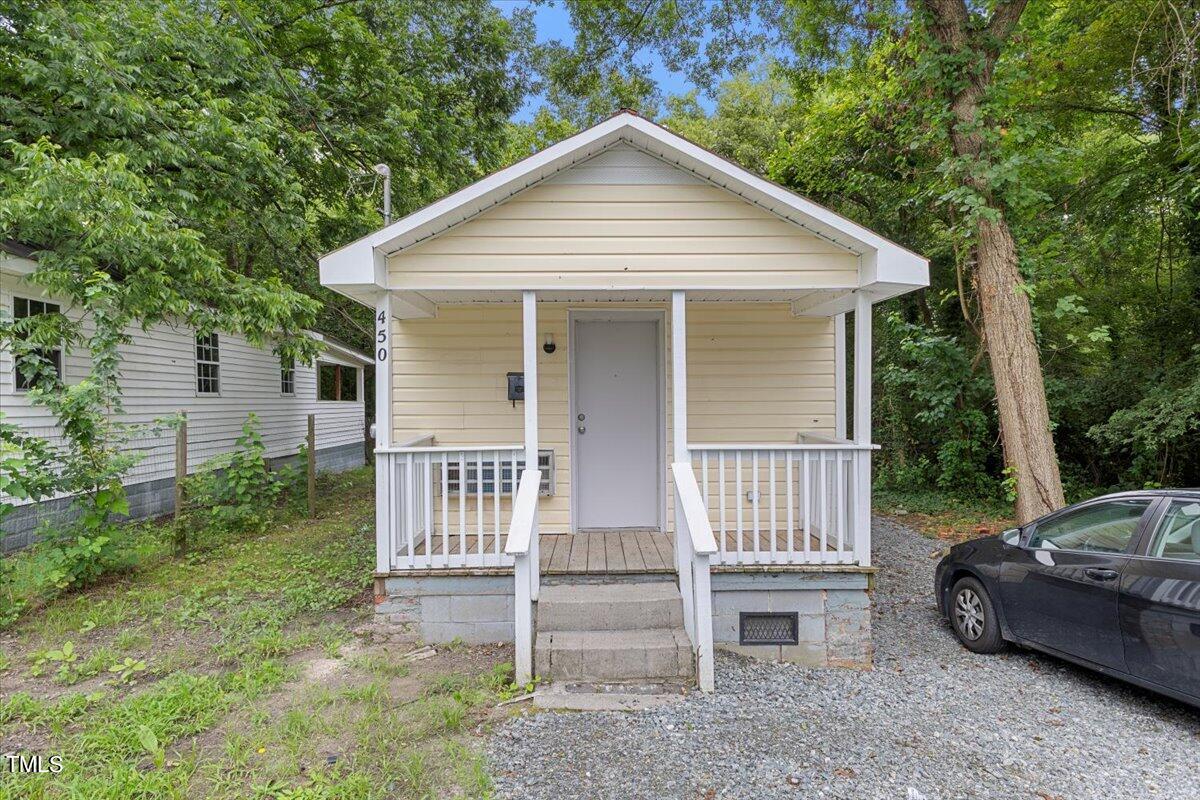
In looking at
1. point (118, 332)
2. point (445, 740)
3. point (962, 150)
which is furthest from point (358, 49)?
point (445, 740)

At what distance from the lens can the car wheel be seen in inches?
156

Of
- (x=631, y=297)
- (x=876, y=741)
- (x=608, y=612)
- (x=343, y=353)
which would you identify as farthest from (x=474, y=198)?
(x=343, y=353)

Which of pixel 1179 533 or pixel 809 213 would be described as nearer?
pixel 1179 533

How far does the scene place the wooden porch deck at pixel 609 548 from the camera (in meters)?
4.11

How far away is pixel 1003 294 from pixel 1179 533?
3.09 meters

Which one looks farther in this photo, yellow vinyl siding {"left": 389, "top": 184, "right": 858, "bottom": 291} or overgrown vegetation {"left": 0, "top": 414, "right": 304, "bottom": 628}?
overgrown vegetation {"left": 0, "top": 414, "right": 304, "bottom": 628}

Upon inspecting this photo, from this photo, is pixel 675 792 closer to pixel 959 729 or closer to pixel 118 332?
pixel 959 729

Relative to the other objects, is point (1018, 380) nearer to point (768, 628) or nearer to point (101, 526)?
point (768, 628)

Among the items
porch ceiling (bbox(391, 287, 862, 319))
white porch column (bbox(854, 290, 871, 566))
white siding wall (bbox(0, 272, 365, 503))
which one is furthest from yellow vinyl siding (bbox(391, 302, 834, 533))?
white siding wall (bbox(0, 272, 365, 503))

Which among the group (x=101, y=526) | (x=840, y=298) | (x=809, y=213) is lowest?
(x=101, y=526)

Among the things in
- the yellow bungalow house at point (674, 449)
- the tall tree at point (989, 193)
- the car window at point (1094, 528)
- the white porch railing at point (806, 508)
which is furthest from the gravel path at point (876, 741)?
the tall tree at point (989, 193)

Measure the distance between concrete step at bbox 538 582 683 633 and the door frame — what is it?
133cm

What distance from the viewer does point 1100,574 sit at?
10.8 ft

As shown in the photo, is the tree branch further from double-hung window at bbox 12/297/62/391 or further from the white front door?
double-hung window at bbox 12/297/62/391
